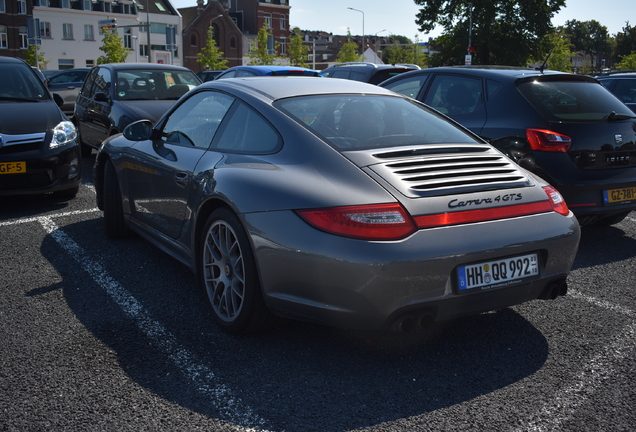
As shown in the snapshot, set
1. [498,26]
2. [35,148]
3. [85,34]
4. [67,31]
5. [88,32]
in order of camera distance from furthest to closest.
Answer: [88,32] → [85,34] → [67,31] → [498,26] → [35,148]

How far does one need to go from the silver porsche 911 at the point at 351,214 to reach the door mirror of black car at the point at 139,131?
21.8 inches

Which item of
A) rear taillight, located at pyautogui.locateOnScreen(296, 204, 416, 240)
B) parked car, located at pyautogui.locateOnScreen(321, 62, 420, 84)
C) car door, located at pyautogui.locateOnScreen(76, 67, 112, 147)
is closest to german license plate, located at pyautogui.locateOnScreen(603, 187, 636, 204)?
rear taillight, located at pyautogui.locateOnScreen(296, 204, 416, 240)

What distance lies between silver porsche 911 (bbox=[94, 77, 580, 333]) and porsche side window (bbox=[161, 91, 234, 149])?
2cm

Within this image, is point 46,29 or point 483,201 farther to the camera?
point 46,29

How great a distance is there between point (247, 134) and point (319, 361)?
138cm

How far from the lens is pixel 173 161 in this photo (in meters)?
4.11

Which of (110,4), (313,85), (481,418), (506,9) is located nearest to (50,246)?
(313,85)

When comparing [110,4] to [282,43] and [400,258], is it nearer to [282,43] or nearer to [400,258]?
[282,43]

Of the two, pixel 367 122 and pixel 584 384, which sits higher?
pixel 367 122

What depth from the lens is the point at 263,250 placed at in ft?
9.97

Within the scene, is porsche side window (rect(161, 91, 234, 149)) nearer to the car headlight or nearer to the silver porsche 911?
the silver porsche 911

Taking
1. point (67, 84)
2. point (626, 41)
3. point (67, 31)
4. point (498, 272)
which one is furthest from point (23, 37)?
point (626, 41)

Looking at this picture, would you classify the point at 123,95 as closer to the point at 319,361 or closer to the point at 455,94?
the point at 455,94

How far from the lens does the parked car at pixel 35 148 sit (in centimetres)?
638
